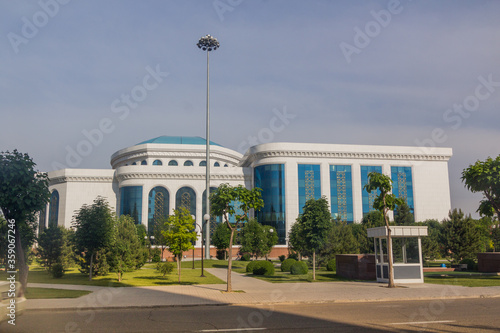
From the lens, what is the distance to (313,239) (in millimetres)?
28203

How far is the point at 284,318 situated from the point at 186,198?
64.8 m

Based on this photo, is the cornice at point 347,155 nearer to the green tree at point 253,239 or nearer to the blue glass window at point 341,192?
the blue glass window at point 341,192

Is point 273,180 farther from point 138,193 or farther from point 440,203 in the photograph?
point 440,203

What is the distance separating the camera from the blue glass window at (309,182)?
68.8 m

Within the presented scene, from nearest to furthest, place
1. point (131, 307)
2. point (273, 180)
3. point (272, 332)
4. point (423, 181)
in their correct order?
point (272, 332), point (131, 307), point (273, 180), point (423, 181)

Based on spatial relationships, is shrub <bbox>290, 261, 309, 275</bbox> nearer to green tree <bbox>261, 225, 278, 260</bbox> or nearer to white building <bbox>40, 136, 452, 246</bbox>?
green tree <bbox>261, 225, 278, 260</bbox>

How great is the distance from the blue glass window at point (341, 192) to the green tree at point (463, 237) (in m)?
23.6

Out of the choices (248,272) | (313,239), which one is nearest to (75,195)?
(248,272)

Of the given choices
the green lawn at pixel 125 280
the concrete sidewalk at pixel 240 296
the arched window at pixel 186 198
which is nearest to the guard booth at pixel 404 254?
the concrete sidewalk at pixel 240 296

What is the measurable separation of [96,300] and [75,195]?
7197cm

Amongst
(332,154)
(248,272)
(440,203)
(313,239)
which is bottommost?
(248,272)

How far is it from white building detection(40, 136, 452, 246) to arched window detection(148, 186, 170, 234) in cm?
18

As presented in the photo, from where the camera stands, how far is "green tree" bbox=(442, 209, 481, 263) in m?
45.2

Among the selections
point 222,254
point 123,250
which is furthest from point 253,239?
point 123,250
